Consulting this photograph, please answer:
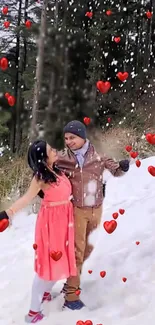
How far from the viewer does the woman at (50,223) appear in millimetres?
3482

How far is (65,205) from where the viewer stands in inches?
141

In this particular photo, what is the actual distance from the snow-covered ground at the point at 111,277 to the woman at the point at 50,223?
0.39 meters

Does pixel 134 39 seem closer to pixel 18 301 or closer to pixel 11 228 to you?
pixel 11 228

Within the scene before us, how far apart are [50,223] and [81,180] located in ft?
1.36

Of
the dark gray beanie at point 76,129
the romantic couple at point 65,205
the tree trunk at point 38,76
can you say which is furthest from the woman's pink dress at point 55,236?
the tree trunk at point 38,76

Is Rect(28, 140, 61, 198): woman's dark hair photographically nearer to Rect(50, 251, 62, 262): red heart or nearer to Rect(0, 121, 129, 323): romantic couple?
Rect(0, 121, 129, 323): romantic couple

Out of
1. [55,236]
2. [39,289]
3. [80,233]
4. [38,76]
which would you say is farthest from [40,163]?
[38,76]

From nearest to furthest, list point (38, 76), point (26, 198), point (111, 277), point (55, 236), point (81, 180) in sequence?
1. point (26, 198)
2. point (55, 236)
3. point (81, 180)
4. point (111, 277)
5. point (38, 76)

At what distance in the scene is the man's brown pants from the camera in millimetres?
3705

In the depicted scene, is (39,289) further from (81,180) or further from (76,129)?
(76,129)

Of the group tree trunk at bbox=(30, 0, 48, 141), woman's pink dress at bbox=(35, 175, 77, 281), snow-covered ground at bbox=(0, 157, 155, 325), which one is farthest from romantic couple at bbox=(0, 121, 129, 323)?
tree trunk at bbox=(30, 0, 48, 141)

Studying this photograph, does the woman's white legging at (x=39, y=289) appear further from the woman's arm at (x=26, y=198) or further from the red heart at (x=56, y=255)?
the woman's arm at (x=26, y=198)

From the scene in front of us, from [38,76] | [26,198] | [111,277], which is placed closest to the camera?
Result: [26,198]

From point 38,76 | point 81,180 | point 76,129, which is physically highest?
point 38,76
